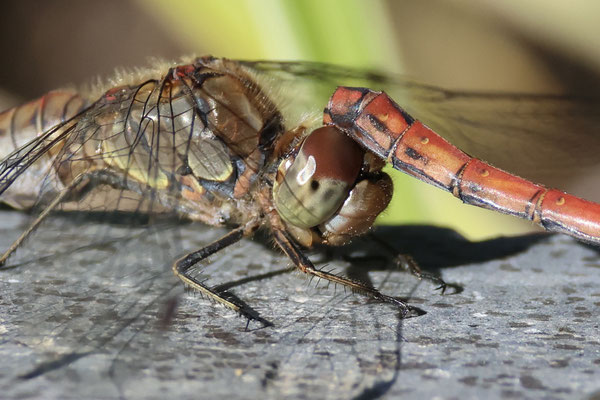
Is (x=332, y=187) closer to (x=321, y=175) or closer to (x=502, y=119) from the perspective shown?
(x=321, y=175)

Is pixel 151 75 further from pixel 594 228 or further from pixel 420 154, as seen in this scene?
pixel 594 228

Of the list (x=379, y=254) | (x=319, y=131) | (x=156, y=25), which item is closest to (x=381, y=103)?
(x=319, y=131)

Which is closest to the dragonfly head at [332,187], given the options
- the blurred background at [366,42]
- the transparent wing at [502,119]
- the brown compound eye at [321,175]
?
the brown compound eye at [321,175]

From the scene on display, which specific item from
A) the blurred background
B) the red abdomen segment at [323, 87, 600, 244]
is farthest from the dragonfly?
the blurred background

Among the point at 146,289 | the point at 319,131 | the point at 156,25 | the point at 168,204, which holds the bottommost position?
the point at 146,289

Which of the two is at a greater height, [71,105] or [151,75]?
[151,75]
